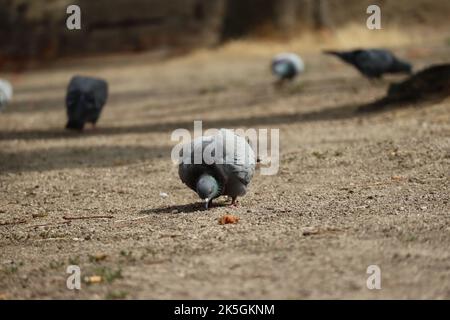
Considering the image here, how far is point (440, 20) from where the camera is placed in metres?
24.0

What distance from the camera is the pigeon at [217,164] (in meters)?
5.76

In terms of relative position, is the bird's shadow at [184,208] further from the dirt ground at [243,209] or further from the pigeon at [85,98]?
the pigeon at [85,98]

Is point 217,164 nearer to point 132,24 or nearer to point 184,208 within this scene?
point 184,208

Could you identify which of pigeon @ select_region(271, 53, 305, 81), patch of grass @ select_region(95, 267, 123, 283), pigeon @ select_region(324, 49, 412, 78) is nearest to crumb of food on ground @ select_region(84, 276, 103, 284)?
patch of grass @ select_region(95, 267, 123, 283)

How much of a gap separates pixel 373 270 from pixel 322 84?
36.0ft

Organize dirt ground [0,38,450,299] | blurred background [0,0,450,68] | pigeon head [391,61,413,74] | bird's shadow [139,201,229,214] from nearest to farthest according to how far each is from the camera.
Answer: dirt ground [0,38,450,299], bird's shadow [139,201,229,214], pigeon head [391,61,413,74], blurred background [0,0,450,68]

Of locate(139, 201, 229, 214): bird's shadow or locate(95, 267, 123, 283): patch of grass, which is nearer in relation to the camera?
locate(95, 267, 123, 283): patch of grass

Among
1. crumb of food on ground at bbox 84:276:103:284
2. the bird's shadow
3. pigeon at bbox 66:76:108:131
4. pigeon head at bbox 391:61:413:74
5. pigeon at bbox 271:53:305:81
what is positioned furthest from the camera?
pigeon at bbox 271:53:305:81

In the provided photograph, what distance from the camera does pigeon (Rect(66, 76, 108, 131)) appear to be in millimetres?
10891

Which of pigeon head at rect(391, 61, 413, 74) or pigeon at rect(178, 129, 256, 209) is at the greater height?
pigeon head at rect(391, 61, 413, 74)

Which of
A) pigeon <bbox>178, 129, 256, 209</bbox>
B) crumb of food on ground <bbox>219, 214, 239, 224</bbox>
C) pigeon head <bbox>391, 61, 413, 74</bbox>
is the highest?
pigeon head <bbox>391, 61, 413, 74</bbox>

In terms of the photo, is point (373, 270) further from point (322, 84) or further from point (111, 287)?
point (322, 84)

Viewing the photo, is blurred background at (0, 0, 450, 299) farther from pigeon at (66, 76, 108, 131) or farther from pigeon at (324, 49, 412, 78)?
pigeon at (324, 49, 412, 78)

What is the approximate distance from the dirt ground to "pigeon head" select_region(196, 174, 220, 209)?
0.17 m
